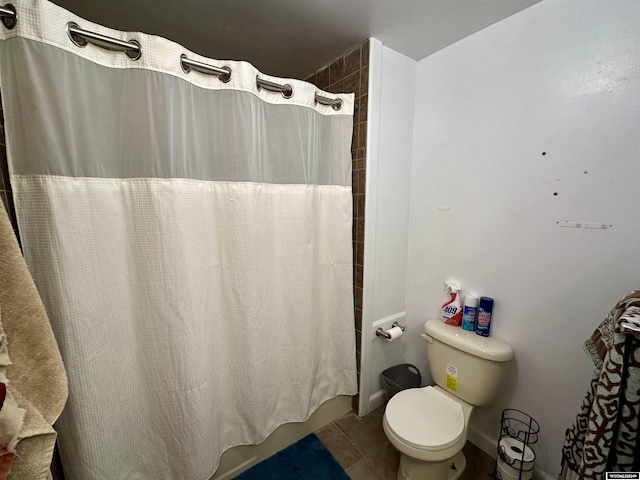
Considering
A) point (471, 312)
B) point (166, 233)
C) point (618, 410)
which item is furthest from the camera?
point (471, 312)

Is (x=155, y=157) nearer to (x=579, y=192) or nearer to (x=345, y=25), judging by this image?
(x=345, y=25)

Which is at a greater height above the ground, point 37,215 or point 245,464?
point 37,215

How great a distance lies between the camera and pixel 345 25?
118 centimetres

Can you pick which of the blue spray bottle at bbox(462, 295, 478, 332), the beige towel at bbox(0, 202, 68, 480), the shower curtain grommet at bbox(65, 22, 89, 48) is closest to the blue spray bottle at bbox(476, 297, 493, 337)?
the blue spray bottle at bbox(462, 295, 478, 332)

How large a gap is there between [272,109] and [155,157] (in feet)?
1.77

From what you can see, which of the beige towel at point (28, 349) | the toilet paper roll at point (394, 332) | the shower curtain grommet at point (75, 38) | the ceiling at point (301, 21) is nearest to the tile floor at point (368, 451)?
the toilet paper roll at point (394, 332)

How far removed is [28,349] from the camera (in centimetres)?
52

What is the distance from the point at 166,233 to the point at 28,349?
45 cm

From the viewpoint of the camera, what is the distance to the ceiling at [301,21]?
41.8 inches

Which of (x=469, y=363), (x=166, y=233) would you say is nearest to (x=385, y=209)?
(x=469, y=363)

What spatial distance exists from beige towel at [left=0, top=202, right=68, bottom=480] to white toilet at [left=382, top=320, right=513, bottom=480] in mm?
1156

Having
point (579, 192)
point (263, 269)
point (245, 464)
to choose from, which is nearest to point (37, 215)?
point (263, 269)

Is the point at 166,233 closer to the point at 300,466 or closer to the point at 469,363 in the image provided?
the point at 300,466

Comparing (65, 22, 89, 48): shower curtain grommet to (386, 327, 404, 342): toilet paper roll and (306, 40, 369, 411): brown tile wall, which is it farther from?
(386, 327, 404, 342): toilet paper roll
